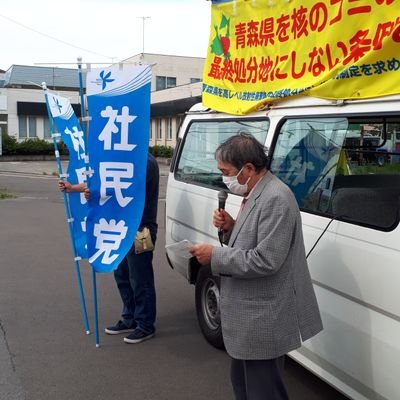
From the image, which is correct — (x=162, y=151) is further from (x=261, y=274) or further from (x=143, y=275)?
(x=261, y=274)

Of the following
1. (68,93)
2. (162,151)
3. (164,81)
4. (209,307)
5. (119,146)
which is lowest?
(162,151)

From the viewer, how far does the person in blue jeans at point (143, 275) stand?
4242 mm

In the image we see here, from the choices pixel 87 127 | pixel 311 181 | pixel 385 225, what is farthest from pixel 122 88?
pixel 385 225

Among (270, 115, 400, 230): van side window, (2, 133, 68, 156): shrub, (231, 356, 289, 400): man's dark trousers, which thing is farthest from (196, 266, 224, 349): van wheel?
(2, 133, 68, 156): shrub

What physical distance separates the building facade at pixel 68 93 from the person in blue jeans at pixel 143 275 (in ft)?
90.7

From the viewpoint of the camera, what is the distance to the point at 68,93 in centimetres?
3253

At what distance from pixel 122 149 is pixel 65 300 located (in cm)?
228

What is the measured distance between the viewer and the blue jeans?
4270mm

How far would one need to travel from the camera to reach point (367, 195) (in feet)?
9.73

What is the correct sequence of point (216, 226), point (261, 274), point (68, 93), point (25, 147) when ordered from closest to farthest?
point (261, 274) → point (216, 226) → point (68, 93) → point (25, 147)

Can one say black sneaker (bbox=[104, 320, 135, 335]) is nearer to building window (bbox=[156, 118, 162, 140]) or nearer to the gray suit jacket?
the gray suit jacket

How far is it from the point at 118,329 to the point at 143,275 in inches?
27.3

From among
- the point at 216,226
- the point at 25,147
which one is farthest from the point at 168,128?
the point at 216,226

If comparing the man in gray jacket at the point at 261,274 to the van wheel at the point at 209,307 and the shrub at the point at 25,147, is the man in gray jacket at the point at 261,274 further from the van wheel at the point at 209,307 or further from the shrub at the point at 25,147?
the shrub at the point at 25,147
